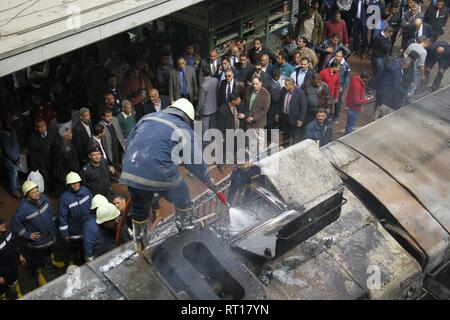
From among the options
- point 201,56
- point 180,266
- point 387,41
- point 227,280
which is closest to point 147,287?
point 180,266

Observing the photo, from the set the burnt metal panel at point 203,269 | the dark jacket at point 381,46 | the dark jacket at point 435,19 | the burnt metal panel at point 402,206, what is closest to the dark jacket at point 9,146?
the burnt metal panel at point 203,269

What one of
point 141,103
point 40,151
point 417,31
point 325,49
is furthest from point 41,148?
point 417,31

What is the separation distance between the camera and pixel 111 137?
9.01m

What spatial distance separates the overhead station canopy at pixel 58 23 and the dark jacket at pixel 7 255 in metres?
2.08

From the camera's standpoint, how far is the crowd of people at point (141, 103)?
7422mm

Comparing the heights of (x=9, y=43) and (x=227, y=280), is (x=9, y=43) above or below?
above

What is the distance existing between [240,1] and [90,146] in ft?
17.0

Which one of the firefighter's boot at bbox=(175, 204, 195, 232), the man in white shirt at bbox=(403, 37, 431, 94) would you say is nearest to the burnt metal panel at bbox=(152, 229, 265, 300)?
the firefighter's boot at bbox=(175, 204, 195, 232)

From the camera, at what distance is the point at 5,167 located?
9234mm

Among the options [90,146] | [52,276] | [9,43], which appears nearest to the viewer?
[9,43]

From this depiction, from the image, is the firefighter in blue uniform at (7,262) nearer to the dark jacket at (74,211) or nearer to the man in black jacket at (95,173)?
the dark jacket at (74,211)

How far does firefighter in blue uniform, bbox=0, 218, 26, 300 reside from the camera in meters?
6.73

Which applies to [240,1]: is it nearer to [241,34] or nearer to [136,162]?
[241,34]

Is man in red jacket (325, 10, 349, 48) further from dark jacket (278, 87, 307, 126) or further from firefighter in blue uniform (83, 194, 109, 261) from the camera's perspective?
firefighter in blue uniform (83, 194, 109, 261)
